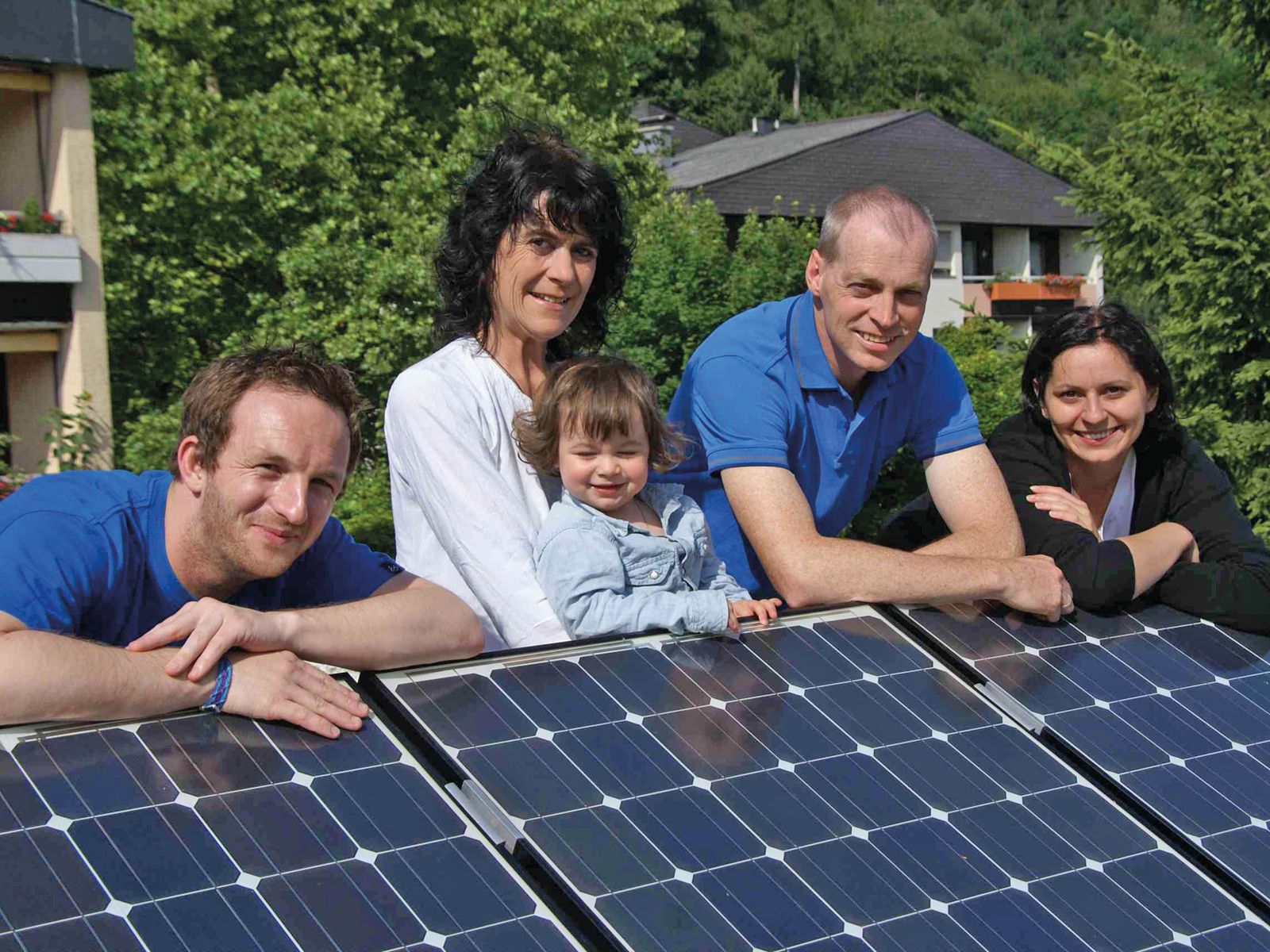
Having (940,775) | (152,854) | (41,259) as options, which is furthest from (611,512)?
(41,259)

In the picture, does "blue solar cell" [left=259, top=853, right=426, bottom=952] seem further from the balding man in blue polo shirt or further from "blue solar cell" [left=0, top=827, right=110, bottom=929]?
the balding man in blue polo shirt

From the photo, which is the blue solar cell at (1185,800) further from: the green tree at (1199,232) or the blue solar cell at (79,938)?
the green tree at (1199,232)

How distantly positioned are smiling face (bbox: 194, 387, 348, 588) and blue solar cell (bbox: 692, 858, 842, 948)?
112 centimetres

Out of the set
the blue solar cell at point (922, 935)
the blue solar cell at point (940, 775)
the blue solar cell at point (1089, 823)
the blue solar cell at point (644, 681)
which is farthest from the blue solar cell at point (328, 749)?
the blue solar cell at point (1089, 823)

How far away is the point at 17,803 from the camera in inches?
90.0

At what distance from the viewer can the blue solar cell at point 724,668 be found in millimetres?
3107

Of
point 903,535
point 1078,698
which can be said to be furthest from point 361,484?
point 1078,698

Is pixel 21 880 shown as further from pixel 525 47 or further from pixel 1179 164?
pixel 525 47

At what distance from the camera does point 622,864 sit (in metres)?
2.49

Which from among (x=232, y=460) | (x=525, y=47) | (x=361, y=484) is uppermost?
(x=525, y=47)

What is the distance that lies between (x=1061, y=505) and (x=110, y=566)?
2.86 m

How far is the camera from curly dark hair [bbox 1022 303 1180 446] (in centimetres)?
439

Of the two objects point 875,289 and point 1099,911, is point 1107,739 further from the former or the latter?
point 875,289

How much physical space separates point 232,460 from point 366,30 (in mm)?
22544
